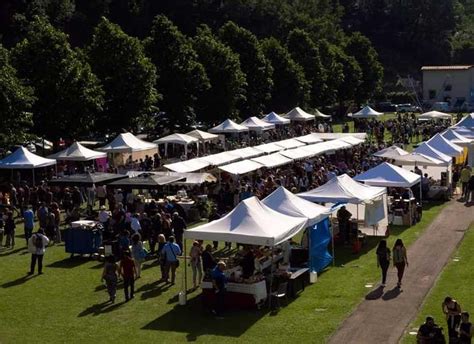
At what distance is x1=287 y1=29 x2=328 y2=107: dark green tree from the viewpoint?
75.6m

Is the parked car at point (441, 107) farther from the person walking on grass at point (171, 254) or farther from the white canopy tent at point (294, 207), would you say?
the person walking on grass at point (171, 254)

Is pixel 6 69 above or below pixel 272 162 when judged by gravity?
above

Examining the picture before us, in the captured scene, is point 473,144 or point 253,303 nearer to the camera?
point 253,303

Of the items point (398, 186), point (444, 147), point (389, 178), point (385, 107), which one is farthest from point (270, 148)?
point (385, 107)

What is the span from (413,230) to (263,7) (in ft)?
255

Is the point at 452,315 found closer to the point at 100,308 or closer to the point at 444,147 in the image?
the point at 100,308

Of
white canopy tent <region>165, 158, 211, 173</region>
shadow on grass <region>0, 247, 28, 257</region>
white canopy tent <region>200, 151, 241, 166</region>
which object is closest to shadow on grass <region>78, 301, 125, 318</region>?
Result: shadow on grass <region>0, 247, 28, 257</region>

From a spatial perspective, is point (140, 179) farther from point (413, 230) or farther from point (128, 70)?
point (128, 70)

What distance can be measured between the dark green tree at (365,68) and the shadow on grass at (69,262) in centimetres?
6308

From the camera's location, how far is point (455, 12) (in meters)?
132

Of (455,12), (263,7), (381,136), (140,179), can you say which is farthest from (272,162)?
(455,12)

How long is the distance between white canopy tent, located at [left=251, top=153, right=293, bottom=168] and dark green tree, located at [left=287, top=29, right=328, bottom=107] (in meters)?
37.9

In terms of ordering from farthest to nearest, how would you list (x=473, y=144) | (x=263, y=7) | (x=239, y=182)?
(x=263, y=7)
(x=473, y=144)
(x=239, y=182)

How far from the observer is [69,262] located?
23734 millimetres
